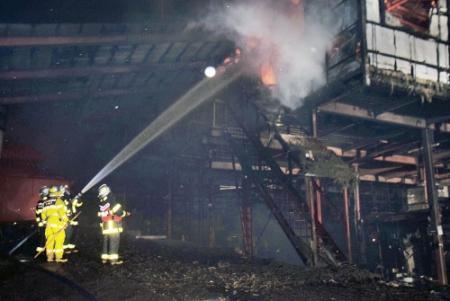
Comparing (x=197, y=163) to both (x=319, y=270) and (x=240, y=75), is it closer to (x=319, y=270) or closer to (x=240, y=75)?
(x=240, y=75)

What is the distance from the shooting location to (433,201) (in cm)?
Result: 1198

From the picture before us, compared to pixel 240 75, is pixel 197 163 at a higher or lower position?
lower

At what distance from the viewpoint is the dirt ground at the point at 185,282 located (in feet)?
19.1

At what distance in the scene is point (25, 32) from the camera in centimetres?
775

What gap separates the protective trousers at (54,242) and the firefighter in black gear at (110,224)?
41.3 inches

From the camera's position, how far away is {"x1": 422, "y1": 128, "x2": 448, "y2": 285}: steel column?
10883 millimetres

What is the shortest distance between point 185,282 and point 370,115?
27.4ft

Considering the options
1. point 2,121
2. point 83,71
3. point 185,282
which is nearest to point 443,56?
point 185,282

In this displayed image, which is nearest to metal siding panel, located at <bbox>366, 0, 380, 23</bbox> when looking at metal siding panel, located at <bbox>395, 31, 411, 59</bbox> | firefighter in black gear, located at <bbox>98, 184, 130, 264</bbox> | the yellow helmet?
metal siding panel, located at <bbox>395, 31, 411, 59</bbox>

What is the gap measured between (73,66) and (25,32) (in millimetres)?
2401

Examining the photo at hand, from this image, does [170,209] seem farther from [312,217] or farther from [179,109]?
[312,217]

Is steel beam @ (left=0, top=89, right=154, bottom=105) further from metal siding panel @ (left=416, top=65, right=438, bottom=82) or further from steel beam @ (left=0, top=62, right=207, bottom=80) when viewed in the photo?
metal siding panel @ (left=416, top=65, right=438, bottom=82)

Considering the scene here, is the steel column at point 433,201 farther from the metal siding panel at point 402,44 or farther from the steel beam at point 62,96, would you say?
the steel beam at point 62,96

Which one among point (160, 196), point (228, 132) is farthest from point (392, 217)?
point (160, 196)
